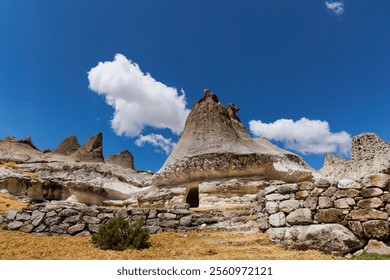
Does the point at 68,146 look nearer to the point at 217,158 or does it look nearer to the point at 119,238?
the point at 217,158

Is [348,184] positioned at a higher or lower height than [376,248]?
higher

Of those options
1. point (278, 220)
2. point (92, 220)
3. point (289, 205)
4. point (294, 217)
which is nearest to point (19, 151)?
point (92, 220)

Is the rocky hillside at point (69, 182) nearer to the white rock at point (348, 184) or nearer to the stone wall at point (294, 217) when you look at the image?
the stone wall at point (294, 217)

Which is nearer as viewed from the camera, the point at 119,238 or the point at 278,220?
the point at 119,238

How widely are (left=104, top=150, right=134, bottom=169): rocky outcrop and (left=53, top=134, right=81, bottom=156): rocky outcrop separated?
5.35m

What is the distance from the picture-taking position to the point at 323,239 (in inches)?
240

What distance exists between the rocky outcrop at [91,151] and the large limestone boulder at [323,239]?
35.4 meters

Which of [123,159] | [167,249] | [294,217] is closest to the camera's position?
[167,249]

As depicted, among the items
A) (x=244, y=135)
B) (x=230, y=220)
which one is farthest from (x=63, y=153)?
(x=230, y=220)

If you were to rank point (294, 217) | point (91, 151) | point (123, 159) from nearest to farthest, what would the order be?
point (294, 217) → point (91, 151) → point (123, 159)

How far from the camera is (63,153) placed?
143 ft

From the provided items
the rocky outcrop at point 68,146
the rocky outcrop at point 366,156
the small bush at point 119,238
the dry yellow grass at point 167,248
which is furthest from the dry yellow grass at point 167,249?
the rocky outcrop at point 68,146

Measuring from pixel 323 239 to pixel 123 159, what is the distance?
44.5 m
